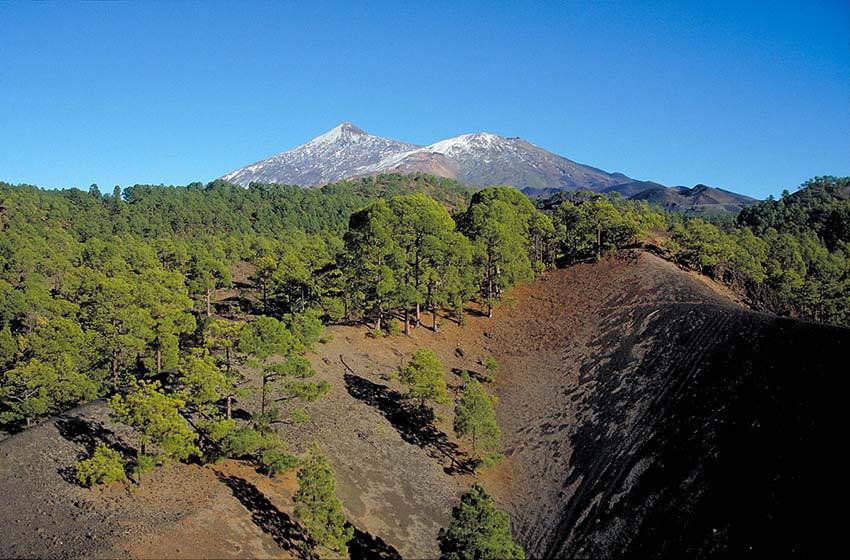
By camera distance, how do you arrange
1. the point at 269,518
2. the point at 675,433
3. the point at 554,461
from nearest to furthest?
1. the point at 269,518
2. the point at 675,433
3. the point at 554,461

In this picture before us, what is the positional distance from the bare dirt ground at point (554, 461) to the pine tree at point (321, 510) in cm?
165

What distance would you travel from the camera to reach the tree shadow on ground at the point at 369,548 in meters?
25.9

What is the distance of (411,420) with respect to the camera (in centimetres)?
3838

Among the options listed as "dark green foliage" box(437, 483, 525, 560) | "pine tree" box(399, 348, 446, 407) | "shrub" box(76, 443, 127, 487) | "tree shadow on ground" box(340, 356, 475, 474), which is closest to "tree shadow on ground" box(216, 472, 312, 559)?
"shrub" box(76, 443, 127, 487)

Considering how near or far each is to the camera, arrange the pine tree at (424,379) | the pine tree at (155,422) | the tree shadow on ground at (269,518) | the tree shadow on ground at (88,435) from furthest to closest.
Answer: the pine tree at (424,379), the tree shadow on ground at (88,435), the pine tree at (155,422), the tree shadow on ground at (269,518)

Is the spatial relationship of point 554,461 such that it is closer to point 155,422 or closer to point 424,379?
point 424,379

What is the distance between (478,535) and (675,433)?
47.5ft

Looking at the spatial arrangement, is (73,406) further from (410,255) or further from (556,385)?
(556,385)

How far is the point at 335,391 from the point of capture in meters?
39.2

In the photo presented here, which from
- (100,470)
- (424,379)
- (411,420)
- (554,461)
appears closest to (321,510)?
(100,470)

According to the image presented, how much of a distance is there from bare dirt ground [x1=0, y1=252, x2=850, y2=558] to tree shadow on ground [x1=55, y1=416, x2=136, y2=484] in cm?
14

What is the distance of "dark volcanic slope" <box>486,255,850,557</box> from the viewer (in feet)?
77.1

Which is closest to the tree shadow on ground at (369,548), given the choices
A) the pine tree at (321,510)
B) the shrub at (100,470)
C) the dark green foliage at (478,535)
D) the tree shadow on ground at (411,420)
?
the pine tree at (321,510)

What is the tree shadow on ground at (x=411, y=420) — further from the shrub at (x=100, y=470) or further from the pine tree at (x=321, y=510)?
the shrub at (x=100, y=470)
